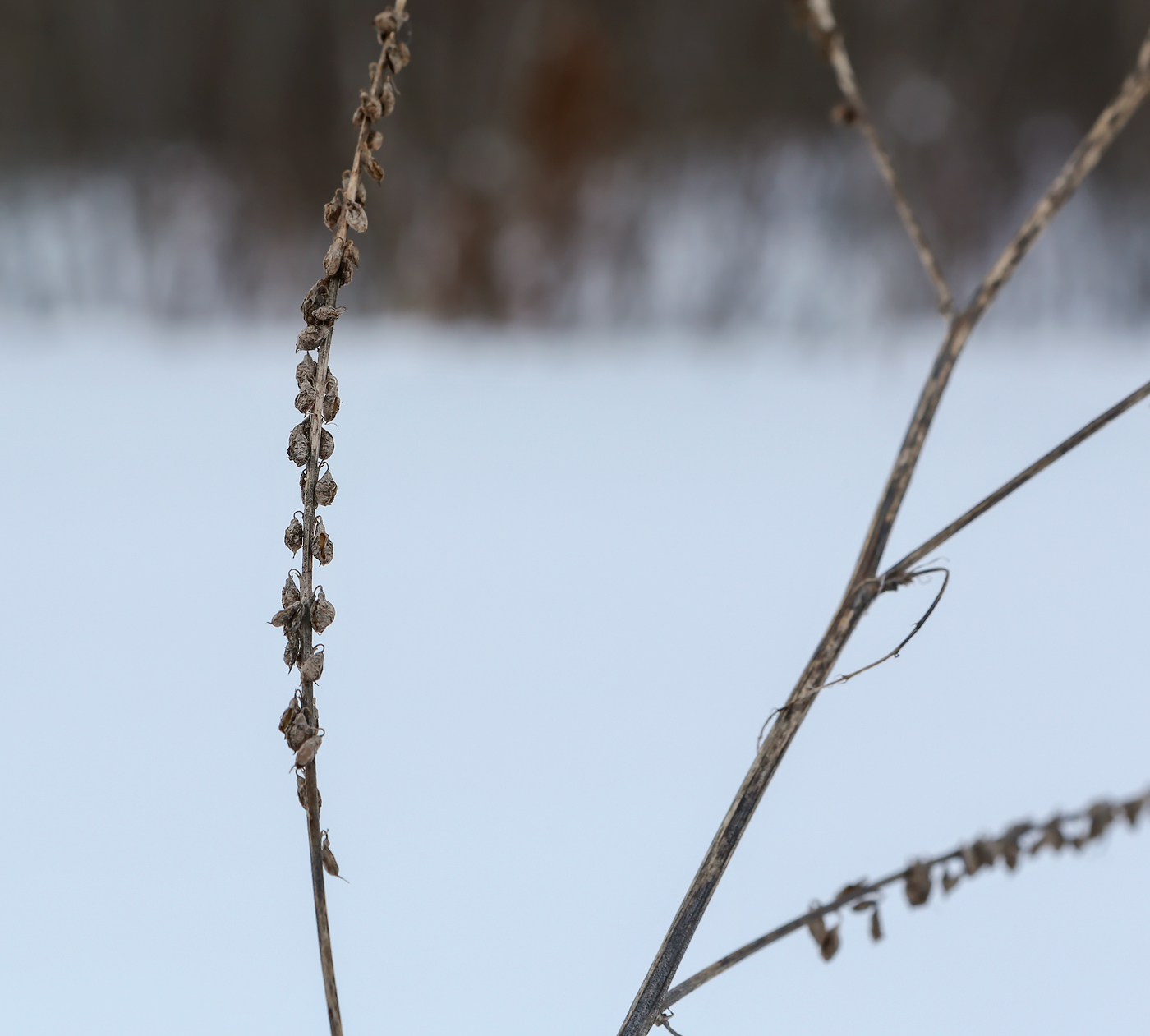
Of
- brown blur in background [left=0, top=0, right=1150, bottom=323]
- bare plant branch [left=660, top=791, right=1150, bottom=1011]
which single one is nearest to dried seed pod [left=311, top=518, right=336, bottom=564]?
bare plant branch [left=660, top=791, right=1150, bottom=1011]

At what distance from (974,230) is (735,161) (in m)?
0.29

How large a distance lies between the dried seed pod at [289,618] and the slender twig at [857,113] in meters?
0.13

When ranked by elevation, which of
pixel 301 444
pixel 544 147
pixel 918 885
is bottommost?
pixel 918 885

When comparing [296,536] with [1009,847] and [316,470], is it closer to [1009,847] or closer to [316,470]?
[316,470]

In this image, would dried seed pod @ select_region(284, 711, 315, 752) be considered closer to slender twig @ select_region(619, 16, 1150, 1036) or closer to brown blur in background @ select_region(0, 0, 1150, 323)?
slender twig @ select_region(619, 16, 1150, 1036)

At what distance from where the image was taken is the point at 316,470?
177 millimetres

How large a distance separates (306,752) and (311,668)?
0.02m

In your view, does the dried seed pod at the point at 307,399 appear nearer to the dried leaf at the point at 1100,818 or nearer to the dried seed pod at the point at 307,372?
the dried seed pod at the point at 307,372

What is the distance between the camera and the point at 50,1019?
1.39 ft

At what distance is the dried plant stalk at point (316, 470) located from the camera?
0.56 feet

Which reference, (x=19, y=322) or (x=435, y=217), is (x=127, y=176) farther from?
(x=435, y=217)

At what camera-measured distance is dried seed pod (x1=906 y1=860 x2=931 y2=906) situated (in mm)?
156

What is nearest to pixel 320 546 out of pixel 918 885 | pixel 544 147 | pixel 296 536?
pixel 296 536

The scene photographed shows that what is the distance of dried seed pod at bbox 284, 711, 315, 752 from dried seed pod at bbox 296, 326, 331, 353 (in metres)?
0.07
